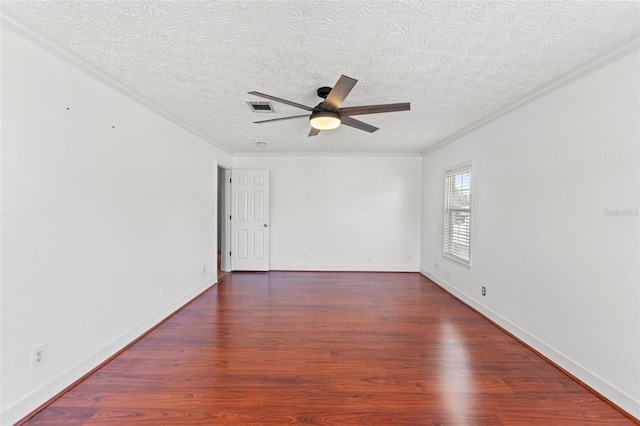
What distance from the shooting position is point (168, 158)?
10.2 ft

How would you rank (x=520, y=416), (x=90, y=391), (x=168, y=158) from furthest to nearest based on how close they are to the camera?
(x=168, y=158), (x=90, y=391), (x=520, y=416)

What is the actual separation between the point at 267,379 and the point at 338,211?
368 cm

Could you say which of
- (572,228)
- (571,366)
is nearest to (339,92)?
(572,228)

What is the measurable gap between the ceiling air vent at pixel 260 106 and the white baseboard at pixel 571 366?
3429mm

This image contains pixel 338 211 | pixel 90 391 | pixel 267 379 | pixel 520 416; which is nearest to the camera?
pixel 520 416

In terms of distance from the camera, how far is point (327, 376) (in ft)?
6.80

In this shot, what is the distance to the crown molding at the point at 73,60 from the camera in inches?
60.6

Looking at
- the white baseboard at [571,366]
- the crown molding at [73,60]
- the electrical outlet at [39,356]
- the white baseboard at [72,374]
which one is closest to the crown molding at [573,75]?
the white baseboard at [571,366]

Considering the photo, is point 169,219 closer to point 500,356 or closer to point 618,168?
point 500,356

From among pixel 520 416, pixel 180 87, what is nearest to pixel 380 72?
pixel 180 87

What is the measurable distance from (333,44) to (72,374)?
3.00 meters

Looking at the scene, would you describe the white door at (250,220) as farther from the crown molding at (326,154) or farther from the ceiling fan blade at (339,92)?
the ceiling fan blade at (339,92)

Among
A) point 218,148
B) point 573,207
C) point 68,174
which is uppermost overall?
point 218,148

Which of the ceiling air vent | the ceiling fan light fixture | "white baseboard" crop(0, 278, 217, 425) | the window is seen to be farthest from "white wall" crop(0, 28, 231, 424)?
the window
